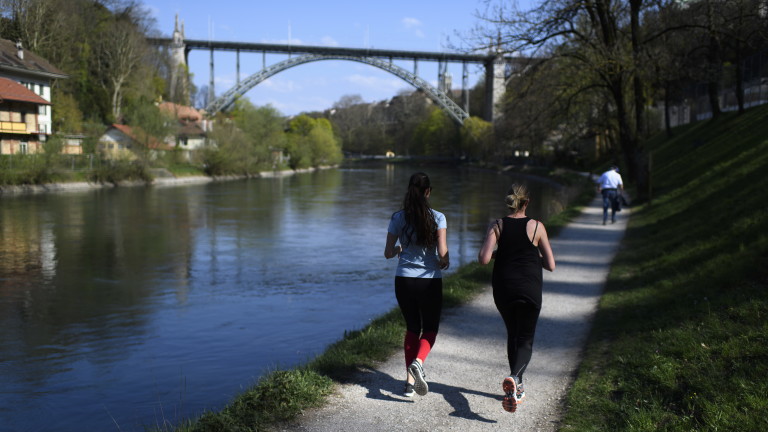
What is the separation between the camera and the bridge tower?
89.2m

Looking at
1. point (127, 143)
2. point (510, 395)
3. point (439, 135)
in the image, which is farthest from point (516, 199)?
point (439, 135)

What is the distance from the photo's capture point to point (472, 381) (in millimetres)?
6426

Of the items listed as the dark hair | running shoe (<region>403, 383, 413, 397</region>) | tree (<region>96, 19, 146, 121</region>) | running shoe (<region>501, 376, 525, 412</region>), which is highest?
tree (<region>96, 19, 146, 121</region>)

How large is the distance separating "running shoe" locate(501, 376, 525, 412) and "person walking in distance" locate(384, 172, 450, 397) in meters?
0.64

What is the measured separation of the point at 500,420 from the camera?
5.46m

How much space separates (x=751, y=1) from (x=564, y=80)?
11.2 meters

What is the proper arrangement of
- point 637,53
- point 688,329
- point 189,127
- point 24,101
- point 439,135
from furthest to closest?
point 439,135 < point 189,127 < point 24,101 < point 637,53 < point 688,329

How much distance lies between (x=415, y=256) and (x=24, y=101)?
49033 mm

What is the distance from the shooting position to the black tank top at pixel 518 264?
5.58 metres

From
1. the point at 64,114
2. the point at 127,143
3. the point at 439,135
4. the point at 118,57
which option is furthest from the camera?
the point at 439,135

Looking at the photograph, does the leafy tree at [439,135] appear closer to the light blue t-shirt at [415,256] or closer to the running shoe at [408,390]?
the light blue t-shirt at [415,256]

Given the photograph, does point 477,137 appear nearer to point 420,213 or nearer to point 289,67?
point 289,67

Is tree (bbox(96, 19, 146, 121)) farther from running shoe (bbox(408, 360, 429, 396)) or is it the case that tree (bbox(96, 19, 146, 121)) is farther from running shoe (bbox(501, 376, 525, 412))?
running shoe (bbox(501, 376, 525, 412))

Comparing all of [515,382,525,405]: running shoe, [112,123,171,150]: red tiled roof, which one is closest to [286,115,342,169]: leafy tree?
[112,123,171,150]: red tiled roof
